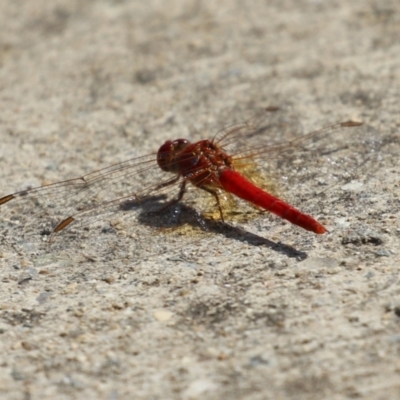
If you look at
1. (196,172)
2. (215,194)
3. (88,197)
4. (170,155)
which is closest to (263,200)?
(215,194)

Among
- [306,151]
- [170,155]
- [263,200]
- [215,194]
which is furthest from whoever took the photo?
[306,151]

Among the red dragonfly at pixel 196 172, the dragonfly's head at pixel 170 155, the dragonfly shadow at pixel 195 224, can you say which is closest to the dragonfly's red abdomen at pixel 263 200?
the red dragonfly at pixel 196 172

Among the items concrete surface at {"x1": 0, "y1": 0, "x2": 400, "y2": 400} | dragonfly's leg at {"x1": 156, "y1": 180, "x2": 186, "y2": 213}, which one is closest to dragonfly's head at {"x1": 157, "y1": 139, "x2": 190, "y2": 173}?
dragonfly's leg at {"x1": 156, "y1": 180, "x2": 186, "y2": 213}

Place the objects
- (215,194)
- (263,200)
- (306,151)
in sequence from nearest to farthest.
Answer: (263,200), (215,194), (306,151)

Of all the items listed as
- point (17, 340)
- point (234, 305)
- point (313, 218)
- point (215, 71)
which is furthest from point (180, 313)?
point (215, 71)

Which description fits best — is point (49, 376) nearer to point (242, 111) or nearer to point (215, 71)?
point (242, 111)

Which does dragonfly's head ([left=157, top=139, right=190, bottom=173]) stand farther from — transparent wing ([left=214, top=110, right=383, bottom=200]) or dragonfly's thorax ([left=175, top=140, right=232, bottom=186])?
transparent wing ([left=214, top=110, right=383, bottom=200])

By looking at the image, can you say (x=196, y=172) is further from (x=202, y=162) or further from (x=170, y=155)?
(x=170, y=155)

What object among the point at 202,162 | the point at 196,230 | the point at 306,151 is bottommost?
the point at 196,230
